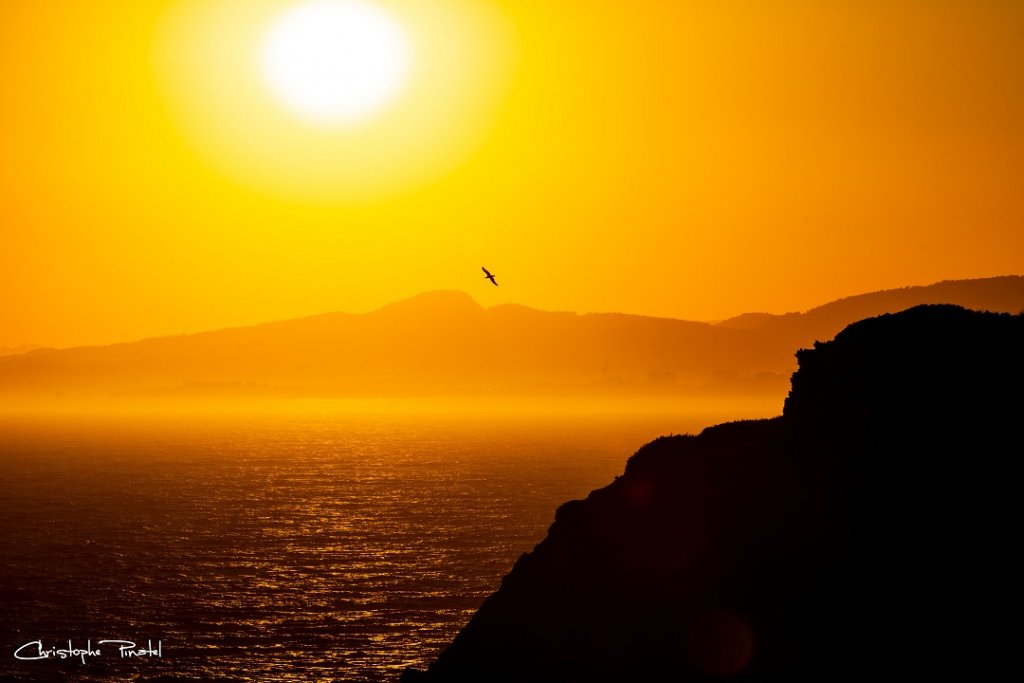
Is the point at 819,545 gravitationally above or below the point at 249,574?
above

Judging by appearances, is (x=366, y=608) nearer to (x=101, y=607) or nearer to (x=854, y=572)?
(x=101, y=607)

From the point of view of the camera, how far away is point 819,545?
3912 centimetres

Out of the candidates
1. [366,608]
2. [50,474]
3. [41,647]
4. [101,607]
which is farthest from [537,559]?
[50,474]
